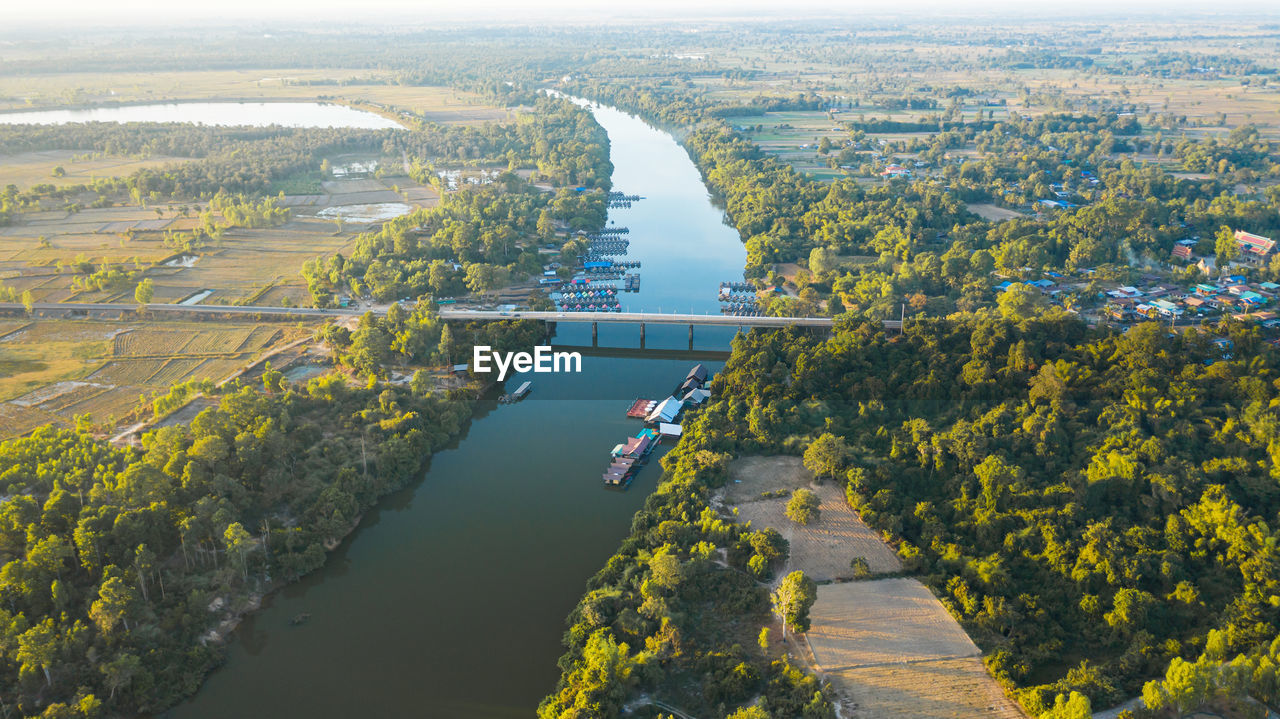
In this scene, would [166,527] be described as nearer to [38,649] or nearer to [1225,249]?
[38,649]

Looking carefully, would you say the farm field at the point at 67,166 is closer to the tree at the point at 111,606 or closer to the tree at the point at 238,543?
the tree at the point at 238,543

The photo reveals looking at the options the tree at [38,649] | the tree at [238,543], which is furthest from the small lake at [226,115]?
the tree at [38,649]

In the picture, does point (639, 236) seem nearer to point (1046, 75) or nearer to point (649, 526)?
point (649, 526)

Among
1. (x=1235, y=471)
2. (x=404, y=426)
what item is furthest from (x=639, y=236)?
(x=1235, y=471)

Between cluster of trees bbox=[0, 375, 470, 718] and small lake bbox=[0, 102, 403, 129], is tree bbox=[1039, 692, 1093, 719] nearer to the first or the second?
cluster of trees bbox=[0, 375, 470, 718]

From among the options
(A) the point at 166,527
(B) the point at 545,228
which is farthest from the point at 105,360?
(B) the point at 545,228
